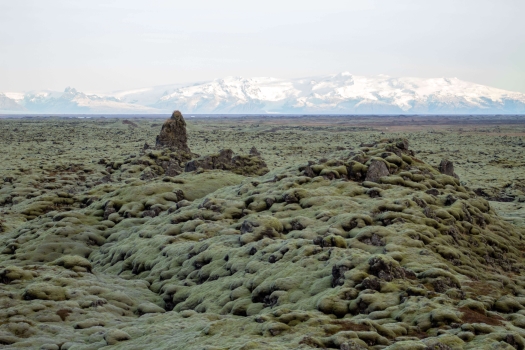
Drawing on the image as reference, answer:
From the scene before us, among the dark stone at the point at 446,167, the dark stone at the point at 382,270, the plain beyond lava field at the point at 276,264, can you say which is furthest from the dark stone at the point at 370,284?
the dark stone at the point at 446,167

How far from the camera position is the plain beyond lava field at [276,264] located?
58.9ft

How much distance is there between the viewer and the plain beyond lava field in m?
17.9

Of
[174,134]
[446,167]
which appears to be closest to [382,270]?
[446,167]

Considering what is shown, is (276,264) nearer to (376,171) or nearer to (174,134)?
(376,171)

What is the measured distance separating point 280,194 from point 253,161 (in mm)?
22148

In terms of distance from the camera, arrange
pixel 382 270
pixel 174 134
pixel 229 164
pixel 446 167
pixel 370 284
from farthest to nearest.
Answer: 1. pixel 174 134
2. pixel 229 164
3. pixel 446 167
4. pixel 382 270
5. pixel 370 284

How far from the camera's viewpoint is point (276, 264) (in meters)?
24.1

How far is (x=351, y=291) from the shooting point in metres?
20.1

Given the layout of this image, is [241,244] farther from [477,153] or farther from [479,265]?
[477,153]

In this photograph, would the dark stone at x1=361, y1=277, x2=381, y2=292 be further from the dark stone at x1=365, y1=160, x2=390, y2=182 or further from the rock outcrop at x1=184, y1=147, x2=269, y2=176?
the rock outcrop at x1=184, y1=147, x2=269, y2=176

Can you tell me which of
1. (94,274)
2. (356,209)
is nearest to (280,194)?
(356,209)

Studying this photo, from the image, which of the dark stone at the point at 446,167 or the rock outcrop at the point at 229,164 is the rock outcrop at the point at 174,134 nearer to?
the rock outcrop at the point at 229,164

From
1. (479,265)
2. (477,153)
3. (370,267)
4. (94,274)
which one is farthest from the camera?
(477,153)

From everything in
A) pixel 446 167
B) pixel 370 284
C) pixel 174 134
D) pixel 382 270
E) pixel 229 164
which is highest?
pixel 174 134
